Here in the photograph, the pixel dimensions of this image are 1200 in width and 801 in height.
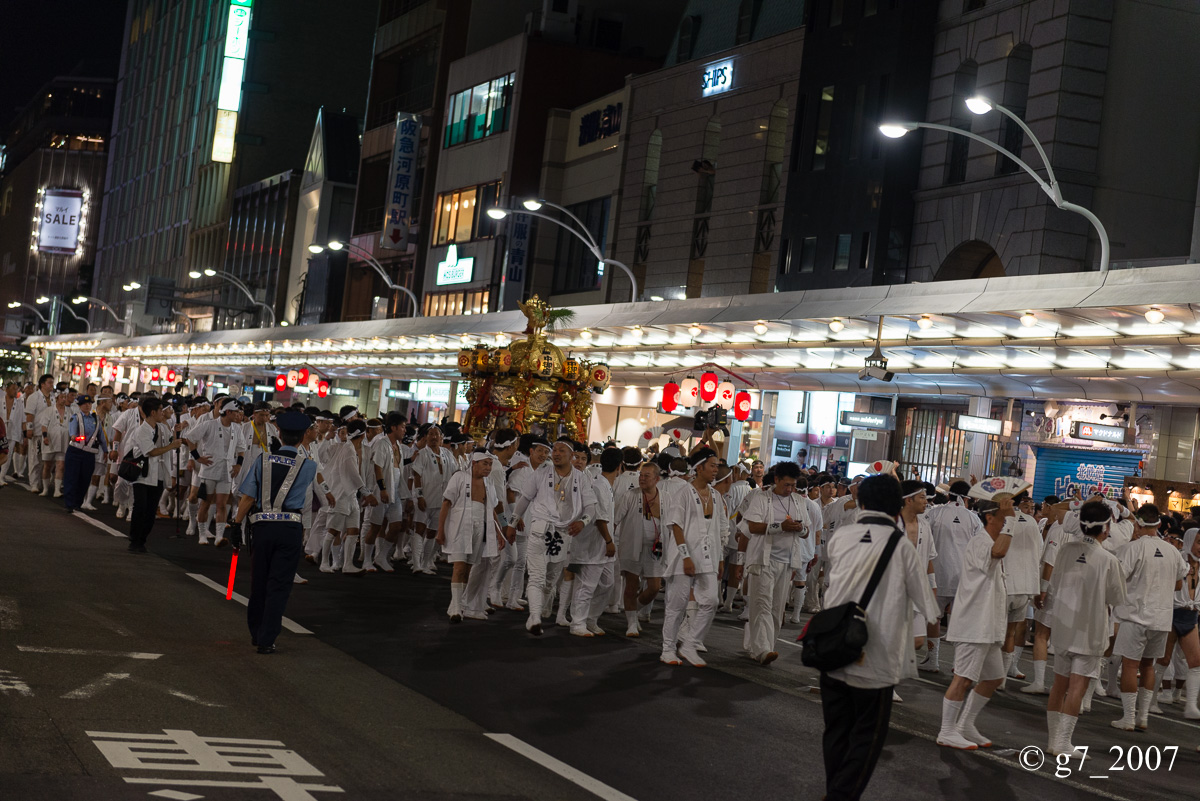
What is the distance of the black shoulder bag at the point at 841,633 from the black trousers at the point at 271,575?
4.83 meters

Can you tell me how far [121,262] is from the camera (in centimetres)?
11250

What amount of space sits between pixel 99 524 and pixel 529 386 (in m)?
7.17

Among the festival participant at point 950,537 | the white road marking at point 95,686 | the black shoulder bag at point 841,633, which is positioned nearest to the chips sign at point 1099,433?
the festival participant at point 950,537

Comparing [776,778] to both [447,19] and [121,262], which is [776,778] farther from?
[121,262]

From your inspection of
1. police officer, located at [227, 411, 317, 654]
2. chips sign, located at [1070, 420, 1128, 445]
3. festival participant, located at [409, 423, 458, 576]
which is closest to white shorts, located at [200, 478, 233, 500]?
festival participant, located at [409, 423, 458, 576]

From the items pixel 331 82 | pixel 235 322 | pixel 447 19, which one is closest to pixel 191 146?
pixel 331 82

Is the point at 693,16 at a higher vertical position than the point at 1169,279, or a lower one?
higher

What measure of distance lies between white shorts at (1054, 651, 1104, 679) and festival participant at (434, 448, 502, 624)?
5.61 meters

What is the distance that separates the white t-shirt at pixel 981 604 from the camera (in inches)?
371

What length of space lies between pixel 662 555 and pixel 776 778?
585 centimetres

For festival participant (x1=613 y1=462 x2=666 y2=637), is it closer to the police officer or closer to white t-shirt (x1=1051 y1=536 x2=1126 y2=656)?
the police officer

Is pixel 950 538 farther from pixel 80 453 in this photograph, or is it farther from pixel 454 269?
pixel 454 269

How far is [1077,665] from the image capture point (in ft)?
31.2

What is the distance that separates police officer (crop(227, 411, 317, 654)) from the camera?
10.1 meters
